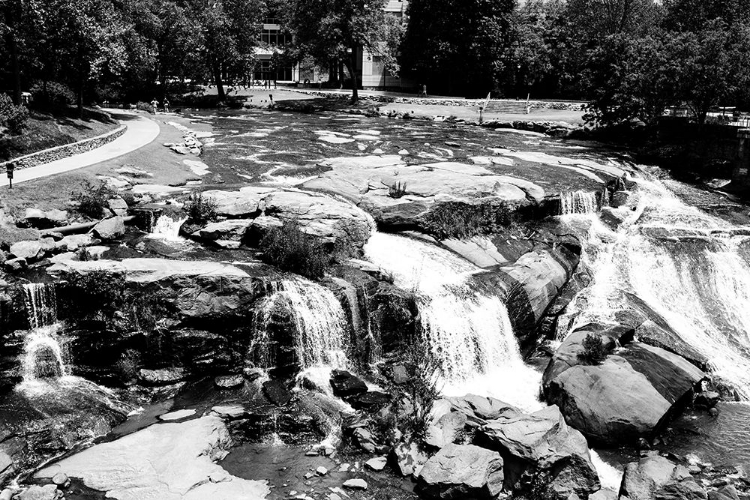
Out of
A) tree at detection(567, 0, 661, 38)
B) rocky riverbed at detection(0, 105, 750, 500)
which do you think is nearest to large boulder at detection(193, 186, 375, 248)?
rocky riverbed at detection(0, 105, 750, 500)

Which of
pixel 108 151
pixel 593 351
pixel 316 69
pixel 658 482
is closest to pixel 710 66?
pixel 593 351

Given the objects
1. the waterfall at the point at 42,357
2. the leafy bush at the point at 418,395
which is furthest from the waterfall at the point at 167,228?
the leafy bush at the point at 418,395

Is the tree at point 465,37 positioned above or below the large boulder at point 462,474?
above

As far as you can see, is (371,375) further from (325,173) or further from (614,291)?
(325,173)

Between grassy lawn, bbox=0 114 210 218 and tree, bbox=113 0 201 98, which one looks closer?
grassy lawn, bbox=0 114 210 218

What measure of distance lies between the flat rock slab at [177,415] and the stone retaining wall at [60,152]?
13.5 metres

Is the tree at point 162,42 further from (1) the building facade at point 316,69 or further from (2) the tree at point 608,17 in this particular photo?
(2) the tree at point 608,17

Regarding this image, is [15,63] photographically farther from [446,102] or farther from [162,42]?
[446,102]

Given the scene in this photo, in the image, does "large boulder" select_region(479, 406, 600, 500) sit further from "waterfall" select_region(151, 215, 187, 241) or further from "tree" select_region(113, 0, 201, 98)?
"tree" select_region(113, 0, 201, 98)

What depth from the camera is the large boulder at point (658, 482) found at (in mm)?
12047

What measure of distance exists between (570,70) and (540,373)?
169 feet

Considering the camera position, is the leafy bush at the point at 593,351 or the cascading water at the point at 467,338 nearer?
the leafy bush at the point at 593,351

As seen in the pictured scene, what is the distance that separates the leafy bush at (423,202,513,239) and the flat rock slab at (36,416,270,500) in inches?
447

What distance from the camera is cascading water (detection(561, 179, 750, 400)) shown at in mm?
20578
